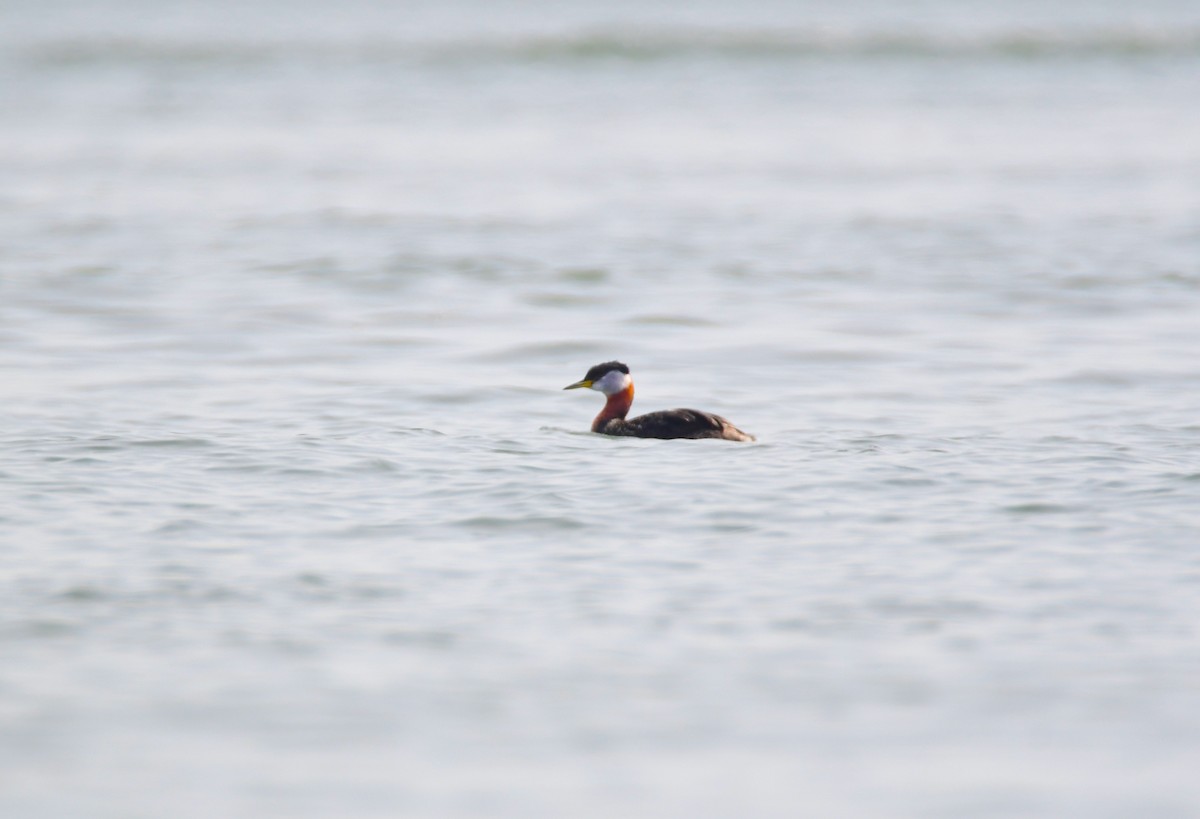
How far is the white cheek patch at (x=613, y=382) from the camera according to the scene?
11.5 meters

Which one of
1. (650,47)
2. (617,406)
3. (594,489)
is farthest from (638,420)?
(650,47)

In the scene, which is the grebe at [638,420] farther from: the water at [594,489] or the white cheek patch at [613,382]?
the water at [594,489]

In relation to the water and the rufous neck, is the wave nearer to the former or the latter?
the water

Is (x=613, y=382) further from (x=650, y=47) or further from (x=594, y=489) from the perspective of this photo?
(x=650, y=47)

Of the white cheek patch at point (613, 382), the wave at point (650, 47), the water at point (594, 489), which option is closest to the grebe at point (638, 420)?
→ the white cheek patch at point (613, 382)

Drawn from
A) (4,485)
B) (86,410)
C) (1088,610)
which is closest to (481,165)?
(86,410)

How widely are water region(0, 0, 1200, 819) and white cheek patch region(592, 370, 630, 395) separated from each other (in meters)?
0.38

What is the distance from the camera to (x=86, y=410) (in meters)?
11.5

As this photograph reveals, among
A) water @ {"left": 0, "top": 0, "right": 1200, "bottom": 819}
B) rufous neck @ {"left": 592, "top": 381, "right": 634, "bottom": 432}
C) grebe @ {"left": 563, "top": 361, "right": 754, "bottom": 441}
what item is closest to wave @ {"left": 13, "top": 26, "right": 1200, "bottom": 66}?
water @ {"left": 0, "top": 0, "right": 1200, "bottom": 819}

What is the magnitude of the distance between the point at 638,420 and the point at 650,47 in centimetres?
3670

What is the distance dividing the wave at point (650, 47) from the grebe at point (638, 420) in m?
33.4

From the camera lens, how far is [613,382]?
11.6m

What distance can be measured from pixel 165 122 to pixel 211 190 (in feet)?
28.4

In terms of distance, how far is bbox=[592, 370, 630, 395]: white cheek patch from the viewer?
37.9 ft
